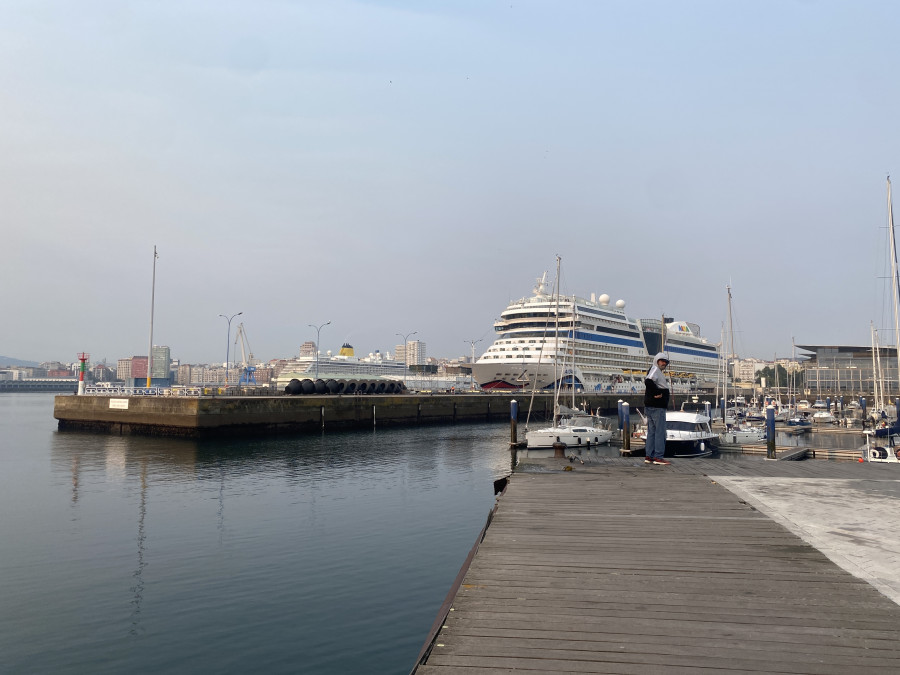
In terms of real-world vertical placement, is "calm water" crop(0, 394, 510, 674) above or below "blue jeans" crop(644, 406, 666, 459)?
below

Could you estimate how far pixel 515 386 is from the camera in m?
87.2

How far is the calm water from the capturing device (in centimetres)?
1002

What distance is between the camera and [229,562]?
14.9 meters

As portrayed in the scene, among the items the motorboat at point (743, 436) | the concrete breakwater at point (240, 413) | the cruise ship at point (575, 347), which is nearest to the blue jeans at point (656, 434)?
the motorboat at point (743, 436)

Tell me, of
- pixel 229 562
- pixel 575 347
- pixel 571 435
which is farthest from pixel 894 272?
pixel 575 347

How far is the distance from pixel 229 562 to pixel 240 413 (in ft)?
113

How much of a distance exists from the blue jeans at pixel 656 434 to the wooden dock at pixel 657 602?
18.7 feet

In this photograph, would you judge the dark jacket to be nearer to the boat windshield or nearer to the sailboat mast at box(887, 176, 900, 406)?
the boat windshield

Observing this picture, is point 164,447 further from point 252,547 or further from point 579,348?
point 579,348

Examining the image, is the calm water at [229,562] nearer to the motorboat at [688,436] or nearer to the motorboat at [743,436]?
the motorboat at [688,436]

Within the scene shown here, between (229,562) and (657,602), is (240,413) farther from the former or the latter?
(657,602)

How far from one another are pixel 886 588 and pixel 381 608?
337 inches

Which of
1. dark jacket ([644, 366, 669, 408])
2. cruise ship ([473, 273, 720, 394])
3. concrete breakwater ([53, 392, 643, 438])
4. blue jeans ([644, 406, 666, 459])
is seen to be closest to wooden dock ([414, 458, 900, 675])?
dark jacket ([644, 366, 669, 408])

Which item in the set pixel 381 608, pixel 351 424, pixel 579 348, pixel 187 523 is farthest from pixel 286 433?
pixel 579 348
